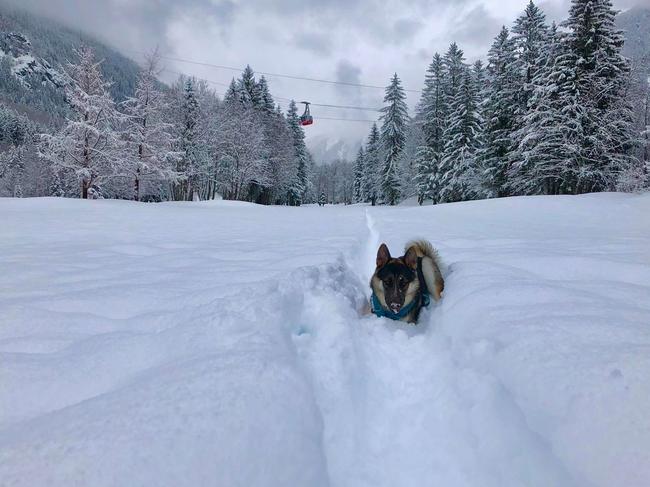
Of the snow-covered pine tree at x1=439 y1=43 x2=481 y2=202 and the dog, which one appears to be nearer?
the dog

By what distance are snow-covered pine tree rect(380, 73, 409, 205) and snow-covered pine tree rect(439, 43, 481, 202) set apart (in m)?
9.11

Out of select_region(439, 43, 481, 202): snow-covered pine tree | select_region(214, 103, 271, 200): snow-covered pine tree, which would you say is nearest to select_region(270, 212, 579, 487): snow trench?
select_region(439, 43, 481, 202): snow-covered pine tree

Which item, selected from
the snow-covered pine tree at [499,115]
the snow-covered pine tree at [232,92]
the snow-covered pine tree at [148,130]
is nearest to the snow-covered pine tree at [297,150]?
the snow-covered pine tree at [232,92]

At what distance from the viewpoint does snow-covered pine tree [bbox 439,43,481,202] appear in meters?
29.9

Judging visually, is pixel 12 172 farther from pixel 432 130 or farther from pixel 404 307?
pixel 404 307

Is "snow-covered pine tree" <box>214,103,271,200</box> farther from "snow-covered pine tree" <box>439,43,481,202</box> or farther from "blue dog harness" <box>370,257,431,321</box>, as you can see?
"blue dog harness" <box>370,257,431,321</box>

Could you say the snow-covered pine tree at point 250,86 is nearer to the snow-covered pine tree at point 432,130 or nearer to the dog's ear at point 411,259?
the snow-covered pine tree at point 432,130

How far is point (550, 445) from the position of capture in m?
1.46

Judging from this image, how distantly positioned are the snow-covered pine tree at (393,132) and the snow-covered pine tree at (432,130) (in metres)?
4.55

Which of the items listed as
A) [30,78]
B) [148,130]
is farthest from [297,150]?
[30,78]

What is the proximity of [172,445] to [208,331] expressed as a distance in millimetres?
1033

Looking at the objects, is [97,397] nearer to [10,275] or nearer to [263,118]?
[10,275]

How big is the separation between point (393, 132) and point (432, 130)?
5.97 m

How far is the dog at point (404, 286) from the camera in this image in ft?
11.4
